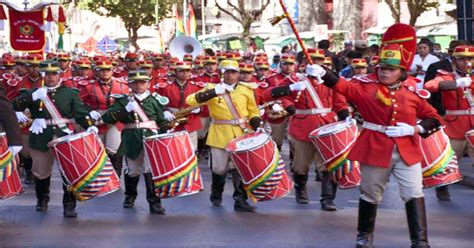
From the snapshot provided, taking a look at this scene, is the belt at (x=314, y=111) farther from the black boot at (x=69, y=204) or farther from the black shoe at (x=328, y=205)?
the black boot at (x=69, y=204)

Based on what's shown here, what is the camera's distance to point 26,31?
2273 cm

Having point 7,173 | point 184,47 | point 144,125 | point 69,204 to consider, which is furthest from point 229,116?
point 184,47

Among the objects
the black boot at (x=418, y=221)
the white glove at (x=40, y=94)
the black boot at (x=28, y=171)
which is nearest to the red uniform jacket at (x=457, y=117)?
the black boot at (x=418, y=221)

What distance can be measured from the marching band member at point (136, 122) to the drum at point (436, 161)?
2854 millimetres

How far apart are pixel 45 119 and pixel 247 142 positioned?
2263 mm

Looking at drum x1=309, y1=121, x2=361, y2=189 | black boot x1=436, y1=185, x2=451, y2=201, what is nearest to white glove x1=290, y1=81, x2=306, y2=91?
drum x1=309, y1=121, x2=361, y2=189

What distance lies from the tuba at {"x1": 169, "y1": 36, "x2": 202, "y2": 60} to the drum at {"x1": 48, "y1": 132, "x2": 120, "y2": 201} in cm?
1364

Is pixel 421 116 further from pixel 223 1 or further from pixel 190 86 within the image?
pixel 223 1

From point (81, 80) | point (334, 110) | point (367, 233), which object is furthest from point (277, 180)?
point (81, 80)

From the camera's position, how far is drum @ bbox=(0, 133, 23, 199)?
31.1 ft

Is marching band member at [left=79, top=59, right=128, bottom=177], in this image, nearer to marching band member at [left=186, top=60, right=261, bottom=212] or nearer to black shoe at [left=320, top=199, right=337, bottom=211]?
marching band member at [left=186, top=60, right=261, bottom=212]

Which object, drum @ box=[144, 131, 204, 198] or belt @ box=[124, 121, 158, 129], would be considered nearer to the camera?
drum @ box=[144, 131, 204, 198]

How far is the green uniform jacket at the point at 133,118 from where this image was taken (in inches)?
469

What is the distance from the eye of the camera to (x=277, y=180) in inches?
440
